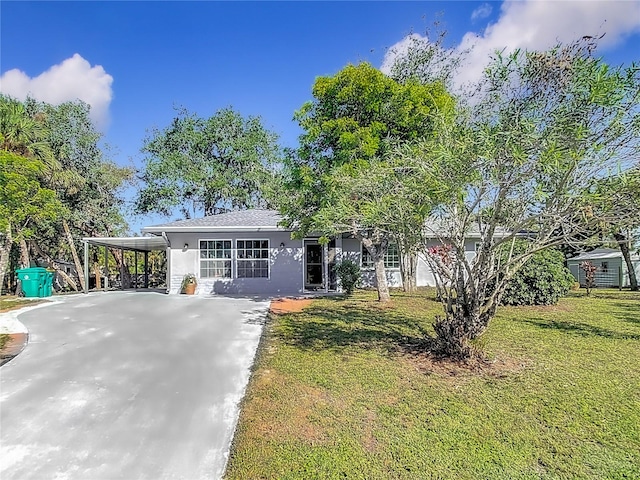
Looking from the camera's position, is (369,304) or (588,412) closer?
(588,412)

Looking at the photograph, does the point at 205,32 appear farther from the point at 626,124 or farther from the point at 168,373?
the point at 626,124

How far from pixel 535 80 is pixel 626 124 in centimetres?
105

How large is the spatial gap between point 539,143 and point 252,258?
1257cm

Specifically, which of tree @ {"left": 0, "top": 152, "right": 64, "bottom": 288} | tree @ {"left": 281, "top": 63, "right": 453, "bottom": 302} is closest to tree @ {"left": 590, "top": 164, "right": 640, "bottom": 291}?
tree @ {"left": 281, "top": 63, "right": 453, "bottom": 302}

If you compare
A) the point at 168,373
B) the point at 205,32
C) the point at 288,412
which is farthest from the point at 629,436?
the point at 205,32

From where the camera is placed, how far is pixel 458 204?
17.5 feet

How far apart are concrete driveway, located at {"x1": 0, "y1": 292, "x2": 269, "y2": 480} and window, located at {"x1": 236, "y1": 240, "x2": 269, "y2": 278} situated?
6.77 metres

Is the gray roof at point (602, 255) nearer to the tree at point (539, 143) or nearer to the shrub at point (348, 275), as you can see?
the shrub at point (348, 275)

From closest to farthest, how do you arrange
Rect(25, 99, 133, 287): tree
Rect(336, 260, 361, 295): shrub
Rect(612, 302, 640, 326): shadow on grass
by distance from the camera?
Rect(612, 302, 640, 326): shadow on grass → Rect(336, 260, 361, 295): shrub → Rect(25, 99, 133, 287): tree

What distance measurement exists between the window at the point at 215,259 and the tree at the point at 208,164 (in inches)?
450

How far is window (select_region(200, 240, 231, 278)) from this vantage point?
51.0 feet

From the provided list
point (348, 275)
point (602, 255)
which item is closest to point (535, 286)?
point (348, 275)

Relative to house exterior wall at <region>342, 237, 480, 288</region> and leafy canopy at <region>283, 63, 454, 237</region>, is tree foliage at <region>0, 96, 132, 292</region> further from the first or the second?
leafy canopy at <region>283, 63, 454, 237</region>

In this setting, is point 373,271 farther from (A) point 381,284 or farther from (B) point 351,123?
(B) point 351,123
